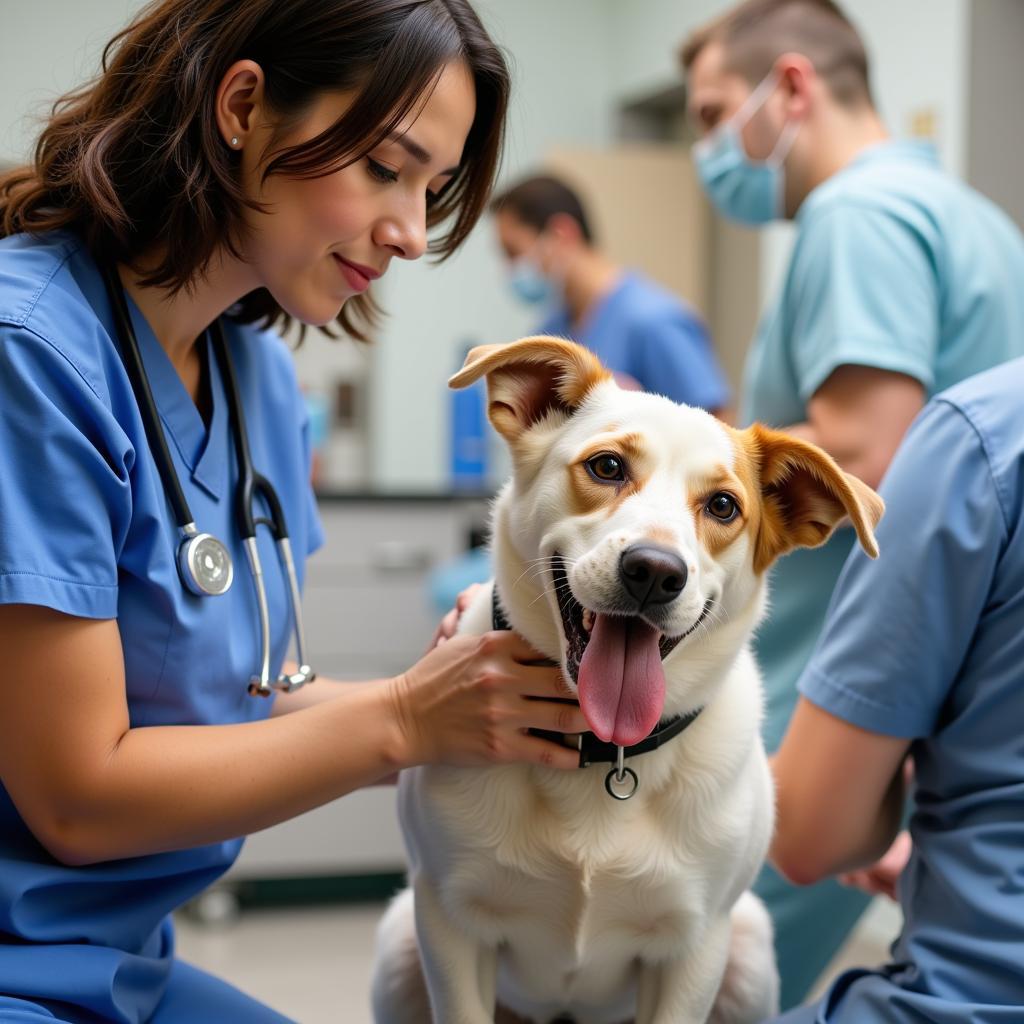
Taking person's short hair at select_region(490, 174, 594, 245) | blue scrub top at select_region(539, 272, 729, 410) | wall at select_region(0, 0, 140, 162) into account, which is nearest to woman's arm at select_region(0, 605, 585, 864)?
blue scrub top at select_region(539, 272, 729, 410)

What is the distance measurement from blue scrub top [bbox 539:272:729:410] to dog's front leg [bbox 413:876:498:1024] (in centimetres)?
189

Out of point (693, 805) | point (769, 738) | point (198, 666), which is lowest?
point (769, 738)

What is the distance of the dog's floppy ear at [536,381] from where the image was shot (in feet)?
3.53

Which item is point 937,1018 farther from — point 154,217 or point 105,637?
point 154,217

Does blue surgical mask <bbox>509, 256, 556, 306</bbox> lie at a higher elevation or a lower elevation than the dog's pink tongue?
lower

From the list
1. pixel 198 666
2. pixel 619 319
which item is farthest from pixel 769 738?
pixel 619 319

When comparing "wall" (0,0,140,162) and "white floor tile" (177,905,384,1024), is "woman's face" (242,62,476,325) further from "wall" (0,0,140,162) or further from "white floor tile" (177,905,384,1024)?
"wall" (0,0,140,162)

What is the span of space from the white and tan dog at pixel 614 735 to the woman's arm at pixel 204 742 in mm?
49

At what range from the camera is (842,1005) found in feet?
3.46

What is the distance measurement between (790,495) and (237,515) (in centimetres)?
52

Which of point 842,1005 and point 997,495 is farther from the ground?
point 997,495

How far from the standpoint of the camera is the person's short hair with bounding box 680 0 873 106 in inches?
74.2

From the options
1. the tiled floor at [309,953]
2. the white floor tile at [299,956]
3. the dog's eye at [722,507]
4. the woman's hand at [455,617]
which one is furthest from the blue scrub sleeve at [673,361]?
the dog's eye at [722,507]

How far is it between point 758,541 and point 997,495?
206 mm
